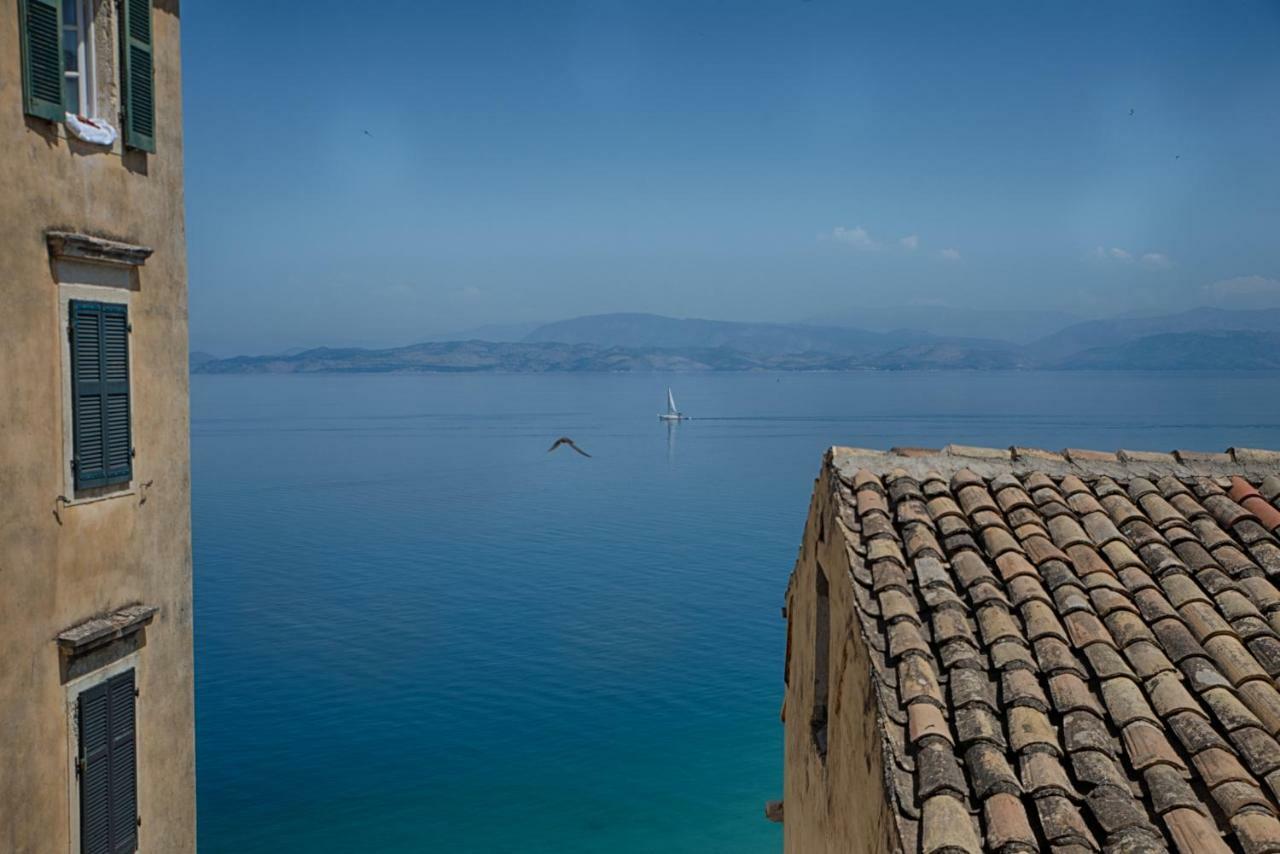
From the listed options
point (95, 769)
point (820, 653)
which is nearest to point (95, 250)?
point (95, 769)

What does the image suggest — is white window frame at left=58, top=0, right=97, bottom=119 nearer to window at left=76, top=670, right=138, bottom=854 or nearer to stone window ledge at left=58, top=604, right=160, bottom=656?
stone window ledge at left=58, top=604, right=160, bottom=656

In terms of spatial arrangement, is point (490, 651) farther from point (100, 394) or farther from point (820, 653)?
point (820, 653)

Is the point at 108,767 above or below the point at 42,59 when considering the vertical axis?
below

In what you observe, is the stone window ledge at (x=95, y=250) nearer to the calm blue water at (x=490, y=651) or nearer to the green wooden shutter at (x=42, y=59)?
the green wooden shutter at (x=42, y=59)

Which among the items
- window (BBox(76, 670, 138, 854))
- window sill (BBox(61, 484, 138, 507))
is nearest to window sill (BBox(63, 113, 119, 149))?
window sill (BBox(61, 484, 138, 507))

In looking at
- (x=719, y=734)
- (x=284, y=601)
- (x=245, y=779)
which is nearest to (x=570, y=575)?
(x=284, y=601)

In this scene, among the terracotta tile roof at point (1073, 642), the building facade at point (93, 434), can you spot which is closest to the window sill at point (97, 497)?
the building facade at point (93, 434)

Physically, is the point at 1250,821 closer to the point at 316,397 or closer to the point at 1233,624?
the point at 1233,624
